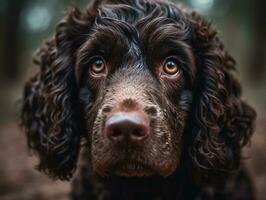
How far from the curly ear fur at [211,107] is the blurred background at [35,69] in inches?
20.1

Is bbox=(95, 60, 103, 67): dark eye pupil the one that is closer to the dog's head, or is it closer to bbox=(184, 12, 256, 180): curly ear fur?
the dog's head

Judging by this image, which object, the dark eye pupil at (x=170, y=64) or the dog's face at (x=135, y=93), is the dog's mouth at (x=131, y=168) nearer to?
the dog's face at (x=135, y=93)

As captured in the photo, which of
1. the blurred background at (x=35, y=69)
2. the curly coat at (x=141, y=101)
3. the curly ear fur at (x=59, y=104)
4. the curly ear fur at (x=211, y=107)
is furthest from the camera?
the blurred background at (x=35, y=69)

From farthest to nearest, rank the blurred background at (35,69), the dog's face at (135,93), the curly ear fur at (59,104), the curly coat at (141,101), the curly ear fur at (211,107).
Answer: the blurred background at (35,69) < the curly ear fur at (59,104) < the curly ear fur at (211,107) < the curly coat at (141,101) < the dog's face at (135,93)

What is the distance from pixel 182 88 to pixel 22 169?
5164 millimetres

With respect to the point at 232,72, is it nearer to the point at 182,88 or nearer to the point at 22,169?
the point at 182,88

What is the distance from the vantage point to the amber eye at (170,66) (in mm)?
5074

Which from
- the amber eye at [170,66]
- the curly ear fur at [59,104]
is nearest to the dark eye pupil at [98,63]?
the curly ear fur at [59,104]

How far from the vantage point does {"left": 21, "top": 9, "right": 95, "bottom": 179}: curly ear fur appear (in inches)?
215

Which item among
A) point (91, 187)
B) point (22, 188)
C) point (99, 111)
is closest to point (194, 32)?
point (99, 111)

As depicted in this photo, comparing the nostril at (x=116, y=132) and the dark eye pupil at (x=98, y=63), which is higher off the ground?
the dark eye pupil at (x=98, y=63)

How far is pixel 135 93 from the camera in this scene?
470cm

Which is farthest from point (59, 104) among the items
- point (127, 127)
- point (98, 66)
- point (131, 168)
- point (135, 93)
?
point (127, 127)

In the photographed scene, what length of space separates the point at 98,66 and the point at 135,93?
0.59m
